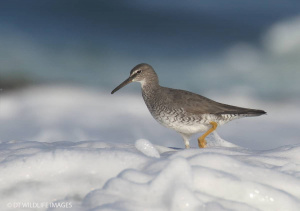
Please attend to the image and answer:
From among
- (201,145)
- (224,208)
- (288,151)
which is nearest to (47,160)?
(224,208)

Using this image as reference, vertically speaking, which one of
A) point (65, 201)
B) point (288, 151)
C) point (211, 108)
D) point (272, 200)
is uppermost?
point (211, 108)

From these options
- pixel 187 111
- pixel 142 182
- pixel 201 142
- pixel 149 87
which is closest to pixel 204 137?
pixel 201 142

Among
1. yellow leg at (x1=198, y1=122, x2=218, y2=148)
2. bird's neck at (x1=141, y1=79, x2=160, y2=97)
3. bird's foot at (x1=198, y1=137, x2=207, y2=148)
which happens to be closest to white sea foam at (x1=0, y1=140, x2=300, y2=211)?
yellow leg at (x1=198, y1=122, x2=218, y2=148)

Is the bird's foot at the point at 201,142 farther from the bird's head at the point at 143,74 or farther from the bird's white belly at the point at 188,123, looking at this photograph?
the bird's head at the point at 143,74

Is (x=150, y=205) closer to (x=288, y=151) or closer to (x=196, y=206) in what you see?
(x=196, y=206)

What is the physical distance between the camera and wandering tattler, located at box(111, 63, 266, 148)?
867 cm

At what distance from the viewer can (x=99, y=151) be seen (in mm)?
5672

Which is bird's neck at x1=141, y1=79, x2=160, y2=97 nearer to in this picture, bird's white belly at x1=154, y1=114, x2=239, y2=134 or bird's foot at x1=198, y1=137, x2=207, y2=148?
bird's white belly at x1=154, y1=114, x2=239, y2=134

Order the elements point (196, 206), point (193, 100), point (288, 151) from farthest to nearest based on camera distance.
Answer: point (193, 100) < point (288, 151) < point (196, 206)

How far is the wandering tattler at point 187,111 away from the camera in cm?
867

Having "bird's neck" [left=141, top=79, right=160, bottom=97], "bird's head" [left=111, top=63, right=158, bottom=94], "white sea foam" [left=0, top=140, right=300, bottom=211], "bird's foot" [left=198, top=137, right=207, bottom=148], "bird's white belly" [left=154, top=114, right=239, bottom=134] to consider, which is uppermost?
"bird's head" [left=111, top=63, right=158, bottom=94]

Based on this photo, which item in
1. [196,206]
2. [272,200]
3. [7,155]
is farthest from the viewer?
[7,155]

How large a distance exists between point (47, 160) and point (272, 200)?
2.83 metres

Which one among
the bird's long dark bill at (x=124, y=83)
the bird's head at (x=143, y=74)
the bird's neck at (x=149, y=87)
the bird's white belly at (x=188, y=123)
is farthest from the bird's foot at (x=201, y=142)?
the bird's long dark bill at (x=124, y=83)
